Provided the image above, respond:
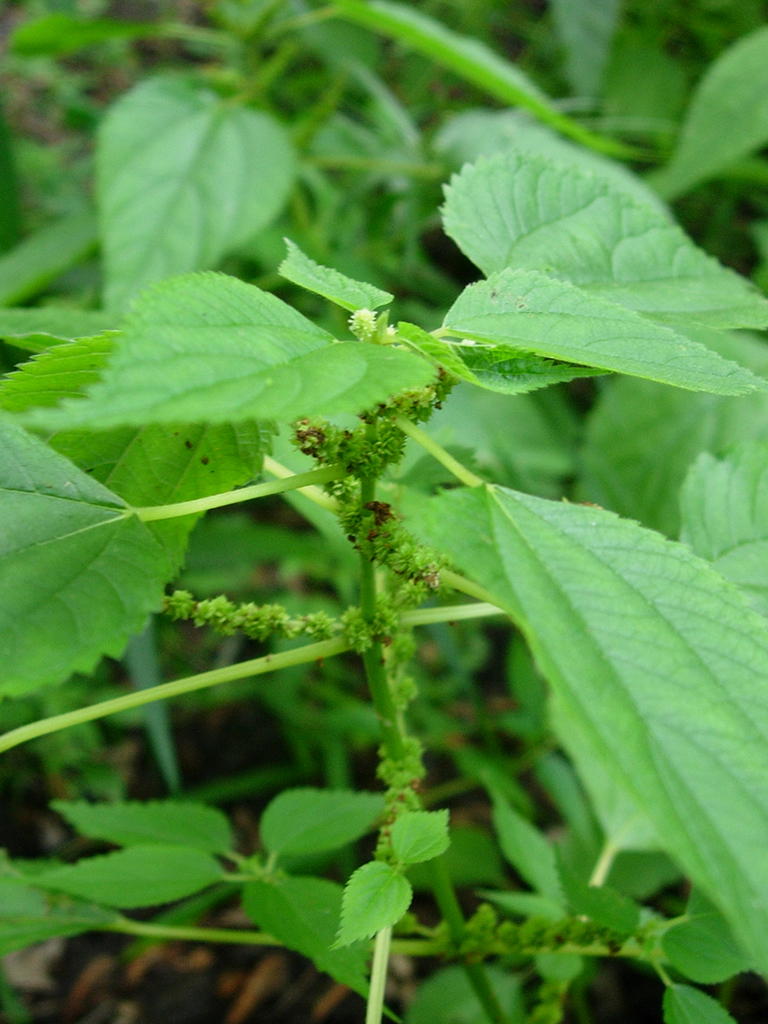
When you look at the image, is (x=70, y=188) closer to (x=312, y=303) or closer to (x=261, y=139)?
(x=312, y=303)

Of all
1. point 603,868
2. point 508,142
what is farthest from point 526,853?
point 508,142

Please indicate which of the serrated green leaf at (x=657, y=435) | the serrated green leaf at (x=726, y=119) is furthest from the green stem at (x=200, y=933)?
the serrated green leaf at (x=726, y=119)

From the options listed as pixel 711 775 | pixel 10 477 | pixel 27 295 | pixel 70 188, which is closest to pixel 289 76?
pixel 70 188

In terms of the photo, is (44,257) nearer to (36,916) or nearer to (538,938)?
(36,916)

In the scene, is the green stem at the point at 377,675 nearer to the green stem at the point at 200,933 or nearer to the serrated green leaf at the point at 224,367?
the serrated green leaf at the point at 224,367

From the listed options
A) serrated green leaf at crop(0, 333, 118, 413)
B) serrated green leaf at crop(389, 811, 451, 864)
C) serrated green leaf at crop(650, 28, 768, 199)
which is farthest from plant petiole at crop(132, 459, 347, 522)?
serrated green leaf at crop(650, 28, 768, 199)
